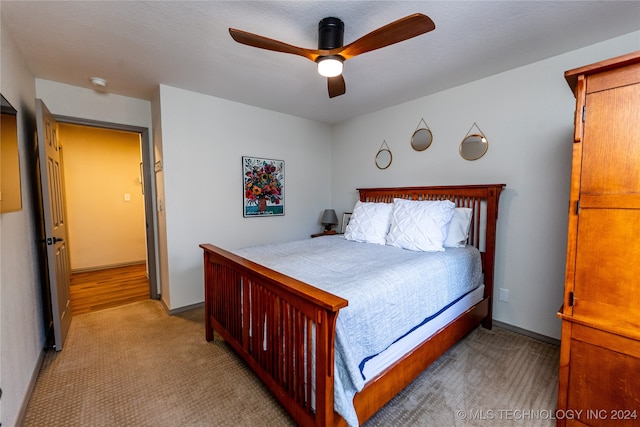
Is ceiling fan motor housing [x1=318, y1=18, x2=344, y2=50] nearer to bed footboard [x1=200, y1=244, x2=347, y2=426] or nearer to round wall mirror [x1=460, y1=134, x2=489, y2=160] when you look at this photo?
bed footboard [x1=200, y1=244, x2=347, y2=426]

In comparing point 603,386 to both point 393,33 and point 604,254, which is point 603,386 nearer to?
point 604,254

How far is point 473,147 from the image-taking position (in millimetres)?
2729

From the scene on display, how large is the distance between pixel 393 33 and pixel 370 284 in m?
1.35

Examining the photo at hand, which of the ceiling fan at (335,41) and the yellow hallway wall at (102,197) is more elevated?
the ceiling fan at (335,41)

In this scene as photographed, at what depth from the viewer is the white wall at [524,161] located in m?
2.22

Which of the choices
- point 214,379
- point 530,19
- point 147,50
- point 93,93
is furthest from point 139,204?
point 530,19

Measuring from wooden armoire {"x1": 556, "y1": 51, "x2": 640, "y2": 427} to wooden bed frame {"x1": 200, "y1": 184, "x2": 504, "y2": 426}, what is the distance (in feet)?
2.48

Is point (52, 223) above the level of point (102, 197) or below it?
below

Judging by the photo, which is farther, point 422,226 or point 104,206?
point 104,206

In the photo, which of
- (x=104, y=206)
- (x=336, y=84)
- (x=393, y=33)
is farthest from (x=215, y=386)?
(x=104, y=206)

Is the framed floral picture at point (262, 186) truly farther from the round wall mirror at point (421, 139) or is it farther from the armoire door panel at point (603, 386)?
the armoire door panel at point (603, 386)

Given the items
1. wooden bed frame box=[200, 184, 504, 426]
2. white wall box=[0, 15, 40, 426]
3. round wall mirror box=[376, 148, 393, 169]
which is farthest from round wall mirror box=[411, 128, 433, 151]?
white wall box=[0, 15, 40, 426]

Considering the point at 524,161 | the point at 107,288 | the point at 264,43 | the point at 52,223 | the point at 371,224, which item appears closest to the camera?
the point at 264,43


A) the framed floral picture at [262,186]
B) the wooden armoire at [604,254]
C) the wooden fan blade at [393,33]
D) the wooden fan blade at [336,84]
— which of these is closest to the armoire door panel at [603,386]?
the wooden armoire at [604,254]
